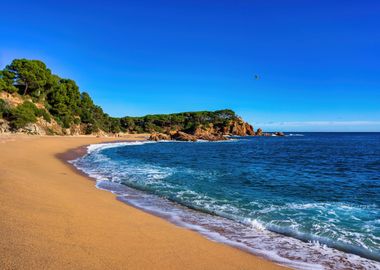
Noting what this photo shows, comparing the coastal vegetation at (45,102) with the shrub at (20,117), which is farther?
the coastal vegetation at (45,102)

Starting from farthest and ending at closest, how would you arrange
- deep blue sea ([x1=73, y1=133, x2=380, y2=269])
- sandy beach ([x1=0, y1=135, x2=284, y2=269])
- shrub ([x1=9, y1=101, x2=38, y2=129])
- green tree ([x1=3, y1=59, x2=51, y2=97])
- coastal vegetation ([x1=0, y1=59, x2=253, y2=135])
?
1. green tree ([x1=3, y1=59, x2=51, y2=97])
2. coastal vegetation ([x1=0, y1=59, x2=253, y2=135])
3. shrub ([x1=9, y1=101, x2=38, y2=129])
4. deep blue sea ([x1=73, y1=133, x2=380, y2=269])
5. sandy beach ([x1=0, y1=135, x2=284, y2=269])

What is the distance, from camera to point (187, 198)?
11688mm

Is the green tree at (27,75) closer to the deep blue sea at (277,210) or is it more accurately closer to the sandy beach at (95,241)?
the deep blue sea at (277,210)

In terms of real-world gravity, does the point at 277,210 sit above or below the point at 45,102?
below

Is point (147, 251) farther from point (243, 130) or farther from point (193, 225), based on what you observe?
point (243, 130)

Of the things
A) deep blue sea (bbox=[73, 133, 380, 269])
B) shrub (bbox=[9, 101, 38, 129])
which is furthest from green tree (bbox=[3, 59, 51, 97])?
deep blue sea (bbox=[73, 133, 380, 269])

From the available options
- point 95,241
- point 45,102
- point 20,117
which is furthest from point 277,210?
point 45,102

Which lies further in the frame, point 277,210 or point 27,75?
point 27,75

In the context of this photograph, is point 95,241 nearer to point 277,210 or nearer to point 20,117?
point 277,210

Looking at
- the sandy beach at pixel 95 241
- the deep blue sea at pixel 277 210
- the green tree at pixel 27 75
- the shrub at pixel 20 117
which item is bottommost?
the deep blue sea at pixel 277 210

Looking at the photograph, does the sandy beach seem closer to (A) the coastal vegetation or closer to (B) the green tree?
(A) the coastal vegetation

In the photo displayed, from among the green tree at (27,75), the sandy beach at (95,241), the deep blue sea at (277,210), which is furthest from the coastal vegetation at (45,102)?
the sandy beach at (95,241)

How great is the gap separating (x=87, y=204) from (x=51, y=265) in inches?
202

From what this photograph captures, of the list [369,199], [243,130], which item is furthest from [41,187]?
[243,130]
